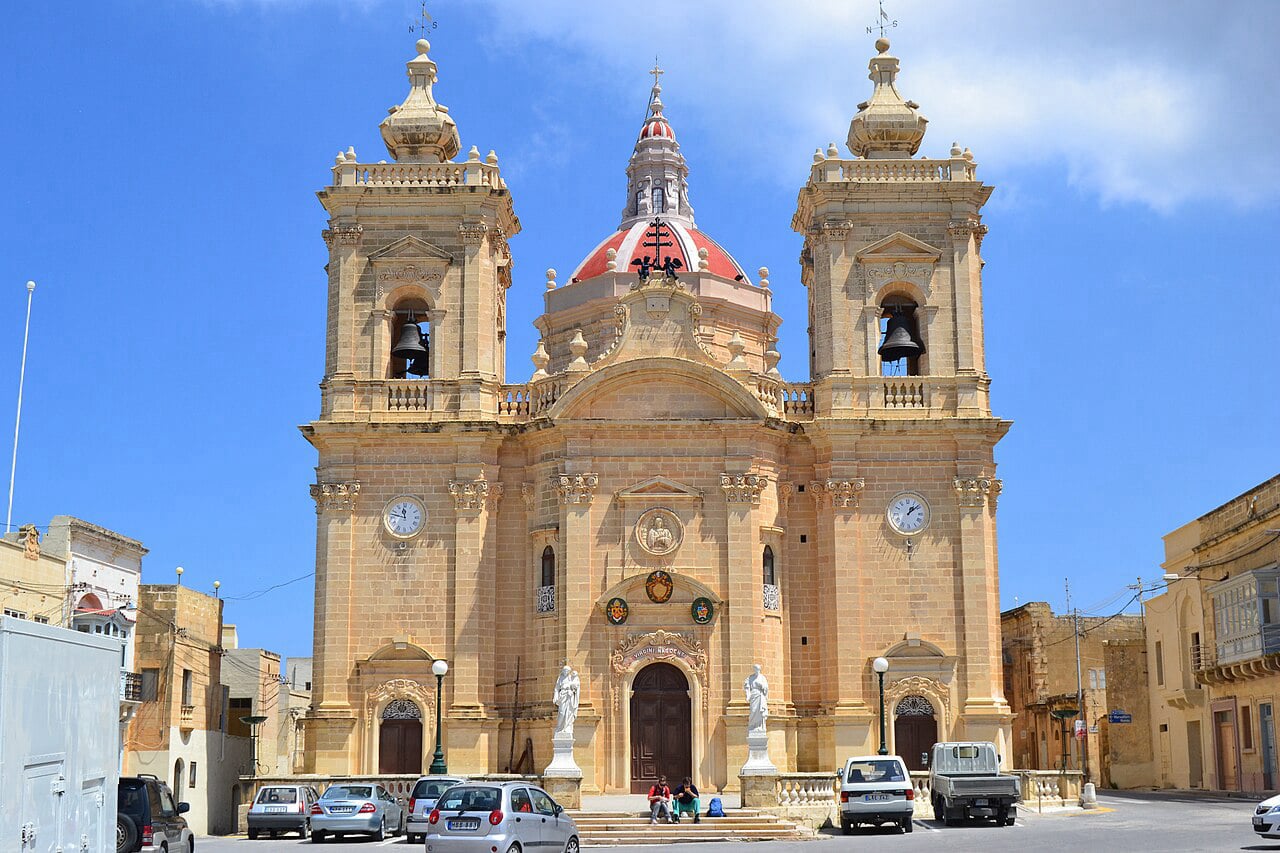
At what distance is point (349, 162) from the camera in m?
40.4

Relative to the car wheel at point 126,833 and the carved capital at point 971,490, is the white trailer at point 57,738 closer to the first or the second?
the car wheel at point 126,833

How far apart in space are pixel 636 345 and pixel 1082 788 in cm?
1509

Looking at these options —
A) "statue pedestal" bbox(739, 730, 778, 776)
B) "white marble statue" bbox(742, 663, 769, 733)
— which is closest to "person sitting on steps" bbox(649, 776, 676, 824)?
"statue pedestal" bbox(739, 730, 778, 776)

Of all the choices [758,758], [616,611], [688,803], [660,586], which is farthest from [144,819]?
[660,586]

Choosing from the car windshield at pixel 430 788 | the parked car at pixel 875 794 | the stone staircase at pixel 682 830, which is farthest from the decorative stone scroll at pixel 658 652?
the car windshield at pixel 430 788

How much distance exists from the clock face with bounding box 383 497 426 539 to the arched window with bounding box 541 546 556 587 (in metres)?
3.23

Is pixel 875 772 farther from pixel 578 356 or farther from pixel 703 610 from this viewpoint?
pixel 578 356

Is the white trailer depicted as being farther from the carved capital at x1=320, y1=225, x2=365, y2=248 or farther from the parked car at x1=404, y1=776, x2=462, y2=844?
the carved capital at x1=320, y1=225, x2=365, y2=248

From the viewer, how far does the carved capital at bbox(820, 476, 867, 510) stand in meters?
38.6

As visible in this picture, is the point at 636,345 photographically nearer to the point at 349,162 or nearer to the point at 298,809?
the point at 349,162

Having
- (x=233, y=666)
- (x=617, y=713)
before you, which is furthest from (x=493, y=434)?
(x=233, y=666)

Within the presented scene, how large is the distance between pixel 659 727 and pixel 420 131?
1703 centimetres

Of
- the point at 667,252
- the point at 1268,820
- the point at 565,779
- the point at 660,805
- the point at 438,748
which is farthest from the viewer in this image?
the point at 667,252

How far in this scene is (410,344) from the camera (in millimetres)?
40156
